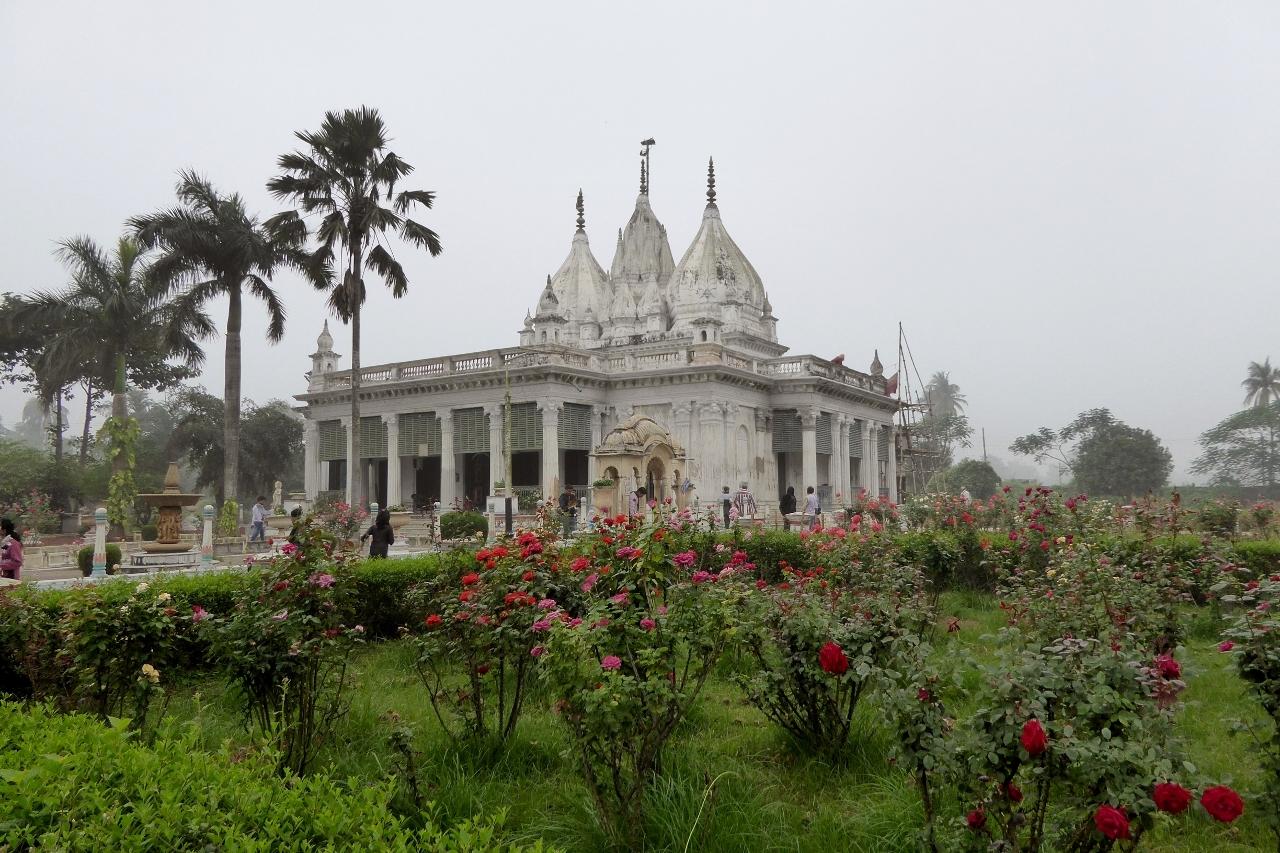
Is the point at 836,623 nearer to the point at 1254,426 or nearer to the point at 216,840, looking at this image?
the point at 216,840

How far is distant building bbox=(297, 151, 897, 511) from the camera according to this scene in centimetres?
3209

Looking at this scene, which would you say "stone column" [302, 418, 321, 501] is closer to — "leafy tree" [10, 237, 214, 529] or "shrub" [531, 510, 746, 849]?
"leafy tree" [10, 237, 214, 529]

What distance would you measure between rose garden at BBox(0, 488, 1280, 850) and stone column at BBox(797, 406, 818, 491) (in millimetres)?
24759

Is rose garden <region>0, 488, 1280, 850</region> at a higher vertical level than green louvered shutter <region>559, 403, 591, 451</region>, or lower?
lower

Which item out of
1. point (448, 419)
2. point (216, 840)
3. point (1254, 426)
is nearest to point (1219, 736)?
point (216, 840)

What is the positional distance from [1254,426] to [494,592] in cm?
7356

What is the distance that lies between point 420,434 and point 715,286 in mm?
14340

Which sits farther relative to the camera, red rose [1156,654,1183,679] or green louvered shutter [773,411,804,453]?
green louvered shutter [773,411,804,453]

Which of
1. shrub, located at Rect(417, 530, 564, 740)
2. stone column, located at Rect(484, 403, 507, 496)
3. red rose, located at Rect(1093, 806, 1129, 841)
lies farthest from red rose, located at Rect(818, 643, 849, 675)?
stone column, located at Rect(484, 403, 507, 496)

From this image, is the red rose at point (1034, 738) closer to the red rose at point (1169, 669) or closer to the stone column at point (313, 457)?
the red rose at point (1169, 669)

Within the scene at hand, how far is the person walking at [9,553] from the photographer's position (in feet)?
39.4

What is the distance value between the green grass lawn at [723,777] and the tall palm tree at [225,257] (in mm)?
22532

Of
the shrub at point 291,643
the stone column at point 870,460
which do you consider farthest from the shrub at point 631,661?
the stone column at point 870,460

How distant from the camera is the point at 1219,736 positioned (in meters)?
6.34
